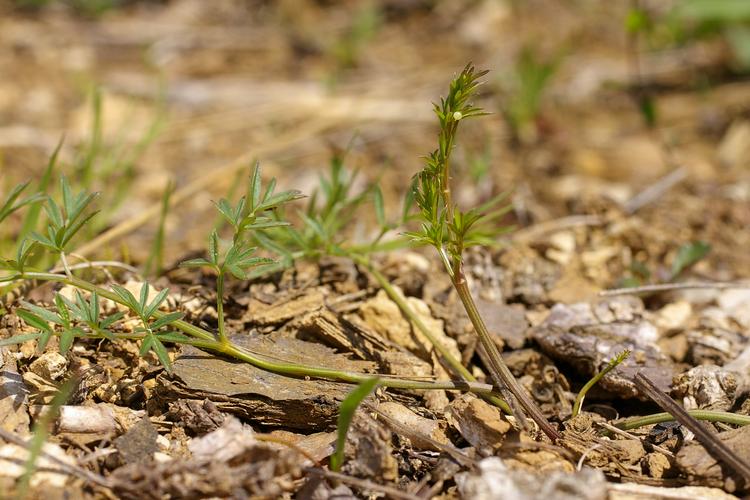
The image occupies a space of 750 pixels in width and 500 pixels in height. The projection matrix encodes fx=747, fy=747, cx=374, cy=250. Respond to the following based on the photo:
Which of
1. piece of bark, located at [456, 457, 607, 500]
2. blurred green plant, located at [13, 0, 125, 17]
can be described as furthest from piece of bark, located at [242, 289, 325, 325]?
blurred green plant, located at [13, 0, 125, 17]

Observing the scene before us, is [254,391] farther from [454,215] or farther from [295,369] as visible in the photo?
[454,215]

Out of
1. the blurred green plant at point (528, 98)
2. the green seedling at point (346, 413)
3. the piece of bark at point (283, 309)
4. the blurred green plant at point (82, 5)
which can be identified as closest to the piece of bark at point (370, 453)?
the green seedling at point (346, 413)

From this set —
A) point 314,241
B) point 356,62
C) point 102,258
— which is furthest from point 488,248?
point 356,62

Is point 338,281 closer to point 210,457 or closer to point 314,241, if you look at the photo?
point 314,241

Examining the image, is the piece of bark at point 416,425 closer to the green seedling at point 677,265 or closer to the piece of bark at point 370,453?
the piece of bark at point 370,453

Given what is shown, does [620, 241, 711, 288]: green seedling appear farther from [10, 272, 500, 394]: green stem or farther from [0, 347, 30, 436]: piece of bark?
[0, 347, 30, 436]: piece of bark

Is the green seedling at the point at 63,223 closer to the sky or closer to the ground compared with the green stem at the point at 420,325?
closer to the sky
